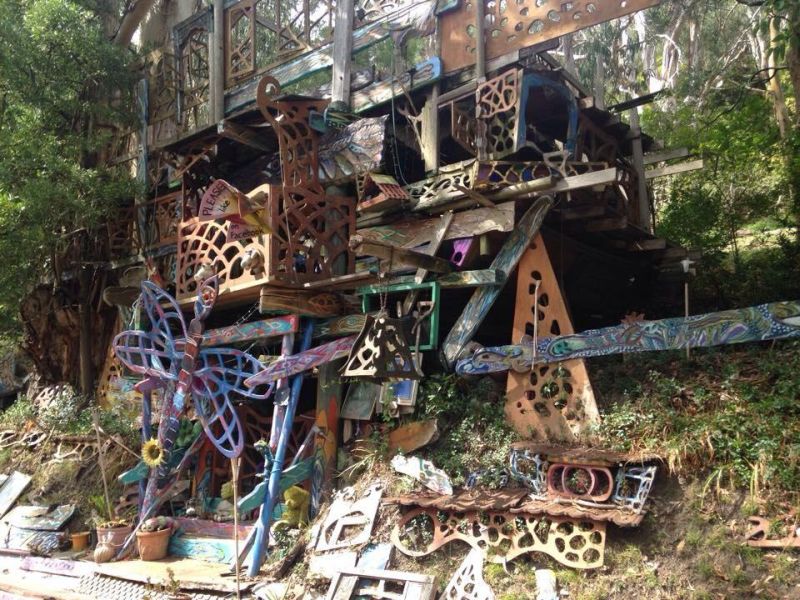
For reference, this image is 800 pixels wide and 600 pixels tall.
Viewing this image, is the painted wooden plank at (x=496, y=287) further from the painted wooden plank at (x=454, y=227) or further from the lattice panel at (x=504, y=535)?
the lattice panel at (x=504, y=535)

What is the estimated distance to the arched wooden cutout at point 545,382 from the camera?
7.05 m

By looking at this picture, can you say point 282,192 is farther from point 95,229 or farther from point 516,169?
point 95,229

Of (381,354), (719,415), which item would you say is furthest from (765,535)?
(381,354)

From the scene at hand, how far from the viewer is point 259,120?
9359 millimetres

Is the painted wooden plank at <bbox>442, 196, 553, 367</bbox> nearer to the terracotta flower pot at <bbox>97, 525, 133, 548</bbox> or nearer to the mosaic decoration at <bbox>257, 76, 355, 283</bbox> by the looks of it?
the mosaic decoration at <bbox>257, 76, 355, 283</bbox>

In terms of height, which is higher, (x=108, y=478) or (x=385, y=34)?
(x=385, y=34)

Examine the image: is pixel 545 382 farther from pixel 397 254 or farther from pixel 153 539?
pixel 153 539

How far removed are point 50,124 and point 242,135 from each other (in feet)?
→ 16.5

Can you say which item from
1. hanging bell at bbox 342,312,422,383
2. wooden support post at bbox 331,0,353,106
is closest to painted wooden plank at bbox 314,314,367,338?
hanging bell at bbox 342,312,422,383

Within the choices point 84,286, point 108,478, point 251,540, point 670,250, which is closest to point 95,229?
point 84,286

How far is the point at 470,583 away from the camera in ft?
19.5

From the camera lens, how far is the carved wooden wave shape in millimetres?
6059

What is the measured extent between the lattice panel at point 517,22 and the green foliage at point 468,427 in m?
3.92

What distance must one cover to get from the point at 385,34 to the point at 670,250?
4966 mm
